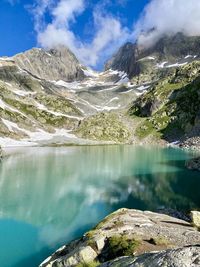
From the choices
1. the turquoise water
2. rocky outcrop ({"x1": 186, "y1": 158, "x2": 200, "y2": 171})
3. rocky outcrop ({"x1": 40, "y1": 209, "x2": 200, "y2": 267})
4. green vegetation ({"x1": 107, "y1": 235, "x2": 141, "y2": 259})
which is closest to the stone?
rocky outcrop ({"x1": 40, "y1": 209, "x2": 200, "y2": 267})

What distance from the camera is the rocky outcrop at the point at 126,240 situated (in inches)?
953

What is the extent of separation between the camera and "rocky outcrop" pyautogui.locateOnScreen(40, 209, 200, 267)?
2420 cm

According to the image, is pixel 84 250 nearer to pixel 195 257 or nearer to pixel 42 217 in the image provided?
pixel 195 257

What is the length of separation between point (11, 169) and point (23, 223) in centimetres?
4815

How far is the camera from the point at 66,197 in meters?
58.2

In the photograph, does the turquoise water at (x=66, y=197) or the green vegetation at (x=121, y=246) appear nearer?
the green vegetation at (x=121, y=246)

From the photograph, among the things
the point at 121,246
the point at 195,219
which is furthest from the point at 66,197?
the point at 121,246

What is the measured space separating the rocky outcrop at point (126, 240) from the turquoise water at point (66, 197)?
5.07m

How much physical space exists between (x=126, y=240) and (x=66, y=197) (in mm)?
33023

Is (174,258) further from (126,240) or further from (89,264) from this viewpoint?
(126,240)

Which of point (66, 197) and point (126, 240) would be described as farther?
point (66, 197)

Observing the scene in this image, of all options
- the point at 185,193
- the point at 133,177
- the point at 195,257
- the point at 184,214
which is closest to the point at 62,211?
the point at 184,214

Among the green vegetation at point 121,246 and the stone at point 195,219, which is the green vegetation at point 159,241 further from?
the stone at point 195,219

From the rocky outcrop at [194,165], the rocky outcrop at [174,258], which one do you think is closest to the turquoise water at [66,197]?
the rocky outcrop at [194,165]
